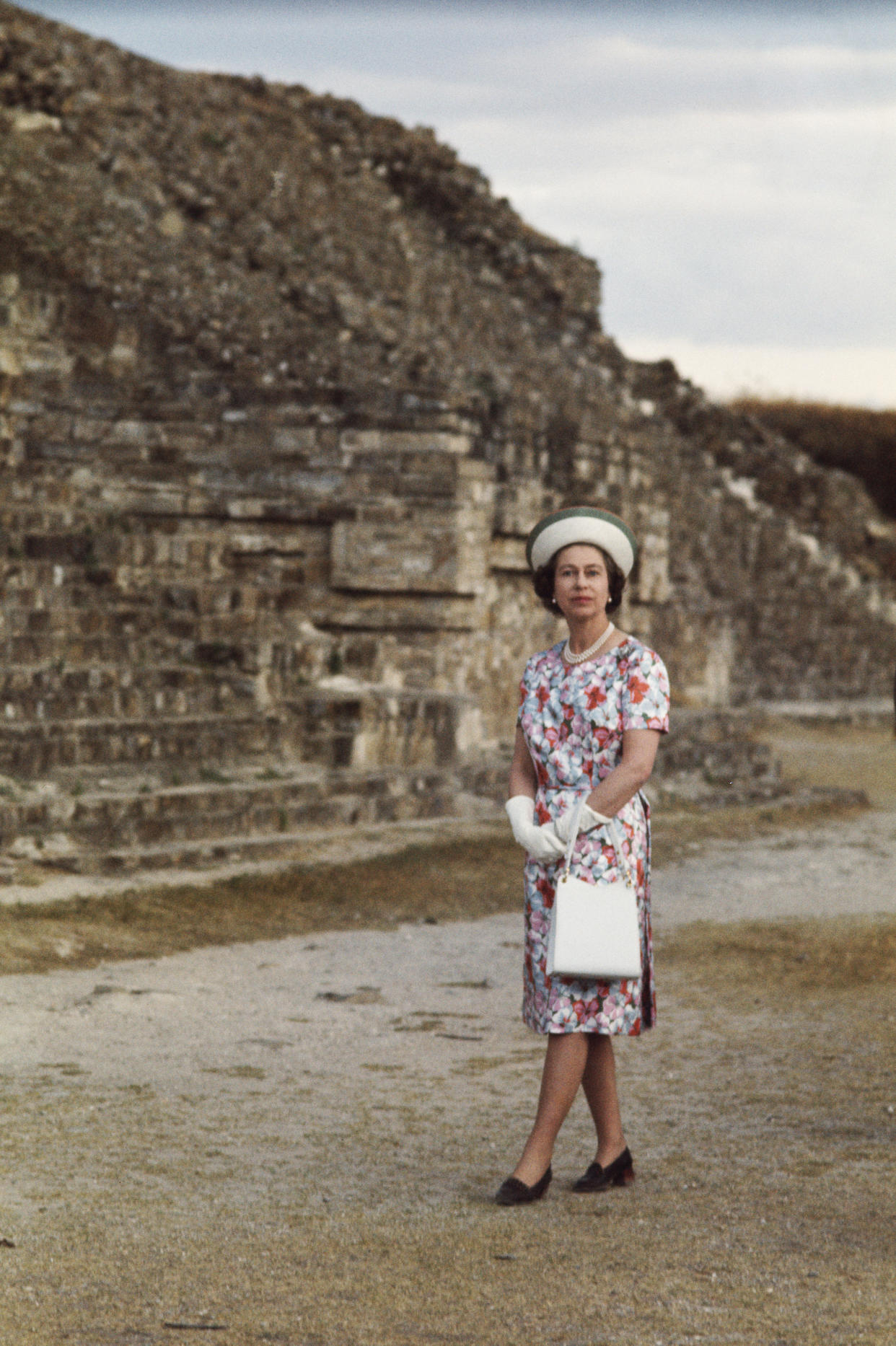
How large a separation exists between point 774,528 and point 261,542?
15.9 metres

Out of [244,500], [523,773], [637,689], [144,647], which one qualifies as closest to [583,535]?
[637,689]

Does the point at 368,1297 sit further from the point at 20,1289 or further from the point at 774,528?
the point at 774,528

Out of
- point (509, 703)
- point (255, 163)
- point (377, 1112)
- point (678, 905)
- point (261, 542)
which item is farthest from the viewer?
point (255, 163)

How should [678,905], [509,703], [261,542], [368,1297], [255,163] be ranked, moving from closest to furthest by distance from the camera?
[368,1297]
[678,905]
[261,542]
[509,703]
[255,163]

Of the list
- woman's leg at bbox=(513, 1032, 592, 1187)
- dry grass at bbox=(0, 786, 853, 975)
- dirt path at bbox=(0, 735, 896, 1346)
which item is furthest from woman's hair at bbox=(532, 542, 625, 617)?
dry grass at bbox=(0, 786, 853, 975)

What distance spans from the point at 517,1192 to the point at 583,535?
180 centimetres

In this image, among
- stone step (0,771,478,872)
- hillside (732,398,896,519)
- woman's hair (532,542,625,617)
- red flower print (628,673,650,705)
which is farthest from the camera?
hillside (732,398,896,519)

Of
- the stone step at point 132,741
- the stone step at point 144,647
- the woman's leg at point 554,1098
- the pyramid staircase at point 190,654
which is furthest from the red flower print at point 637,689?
the stone step at point 144,647

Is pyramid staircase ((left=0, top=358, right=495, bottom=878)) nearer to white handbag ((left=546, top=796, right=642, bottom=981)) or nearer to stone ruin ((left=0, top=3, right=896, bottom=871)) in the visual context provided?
stone ruin ((left=0, top=3, right=896, bottom=871))

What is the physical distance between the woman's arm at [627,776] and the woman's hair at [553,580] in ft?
1.45

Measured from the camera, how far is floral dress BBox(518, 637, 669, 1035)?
16.6ft

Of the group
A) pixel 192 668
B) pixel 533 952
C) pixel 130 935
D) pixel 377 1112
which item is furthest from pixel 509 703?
pixel 533 952

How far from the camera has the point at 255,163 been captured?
24297 millimetres

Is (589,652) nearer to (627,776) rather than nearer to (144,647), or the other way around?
(627,776)
